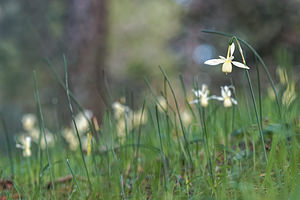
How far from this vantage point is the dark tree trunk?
5.59 m

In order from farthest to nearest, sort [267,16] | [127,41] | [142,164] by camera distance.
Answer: [127,41], [267,16], [142,164]

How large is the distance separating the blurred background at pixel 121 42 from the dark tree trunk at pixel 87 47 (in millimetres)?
18

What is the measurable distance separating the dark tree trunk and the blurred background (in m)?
0.02

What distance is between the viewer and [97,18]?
579 centimetres

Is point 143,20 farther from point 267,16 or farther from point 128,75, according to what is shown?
point 267,16

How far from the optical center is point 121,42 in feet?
57.2

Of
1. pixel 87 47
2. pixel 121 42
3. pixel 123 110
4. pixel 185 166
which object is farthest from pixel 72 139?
pixel 121 42

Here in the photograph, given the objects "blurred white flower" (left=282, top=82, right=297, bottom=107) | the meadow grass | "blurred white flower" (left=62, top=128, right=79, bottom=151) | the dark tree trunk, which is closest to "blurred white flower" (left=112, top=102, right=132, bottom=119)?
the meadow grass

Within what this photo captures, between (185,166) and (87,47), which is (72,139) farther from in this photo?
(87,47)

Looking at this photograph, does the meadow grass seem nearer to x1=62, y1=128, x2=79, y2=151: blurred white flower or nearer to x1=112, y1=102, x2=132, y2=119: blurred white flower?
x1=112, y1=102, x2=132, y2=119: blurred white flower

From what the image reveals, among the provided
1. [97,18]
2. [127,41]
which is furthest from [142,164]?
[127,41]

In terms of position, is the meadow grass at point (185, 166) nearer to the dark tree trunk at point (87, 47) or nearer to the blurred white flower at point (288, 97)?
the blurred white flower at point (288, 97)

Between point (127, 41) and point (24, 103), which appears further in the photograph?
point (127, 41)

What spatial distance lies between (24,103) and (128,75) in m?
5.49
